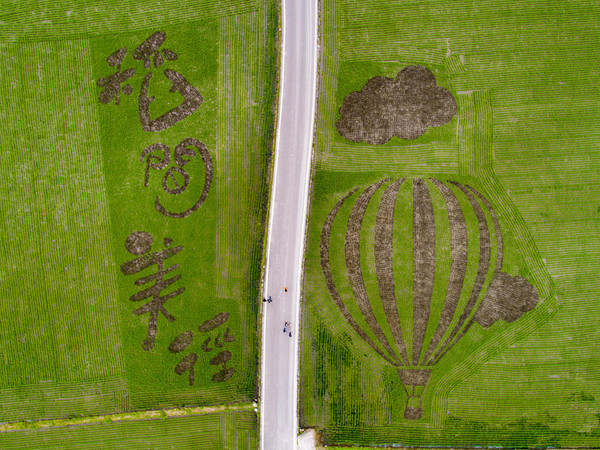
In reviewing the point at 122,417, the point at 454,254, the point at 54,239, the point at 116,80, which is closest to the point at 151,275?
the point at 54,239

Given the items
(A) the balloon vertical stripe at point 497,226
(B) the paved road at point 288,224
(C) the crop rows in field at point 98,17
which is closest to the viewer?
(B) the paved road at point 288,224

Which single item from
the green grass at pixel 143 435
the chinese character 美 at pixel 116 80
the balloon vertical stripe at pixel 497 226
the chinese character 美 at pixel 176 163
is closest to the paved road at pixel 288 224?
the green grass at pixel 143 435

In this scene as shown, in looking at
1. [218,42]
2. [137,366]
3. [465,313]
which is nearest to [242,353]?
[137,366]

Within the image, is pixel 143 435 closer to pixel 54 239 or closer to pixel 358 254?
pixel 54 239

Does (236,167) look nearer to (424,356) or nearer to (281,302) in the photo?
(281,302)

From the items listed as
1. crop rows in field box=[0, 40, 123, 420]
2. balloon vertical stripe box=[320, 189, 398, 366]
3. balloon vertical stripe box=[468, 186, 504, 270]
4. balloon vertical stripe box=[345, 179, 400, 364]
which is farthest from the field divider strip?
balloon vertical stripe box=[468, 186, 504, 270]

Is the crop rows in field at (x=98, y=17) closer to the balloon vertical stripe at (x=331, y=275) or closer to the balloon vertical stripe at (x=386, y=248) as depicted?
the balloon vertical stripe at (x=331, y=275)

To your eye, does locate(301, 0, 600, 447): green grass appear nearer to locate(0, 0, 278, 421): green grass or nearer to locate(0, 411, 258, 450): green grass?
locate(0, 0, 278, 421): green grass
